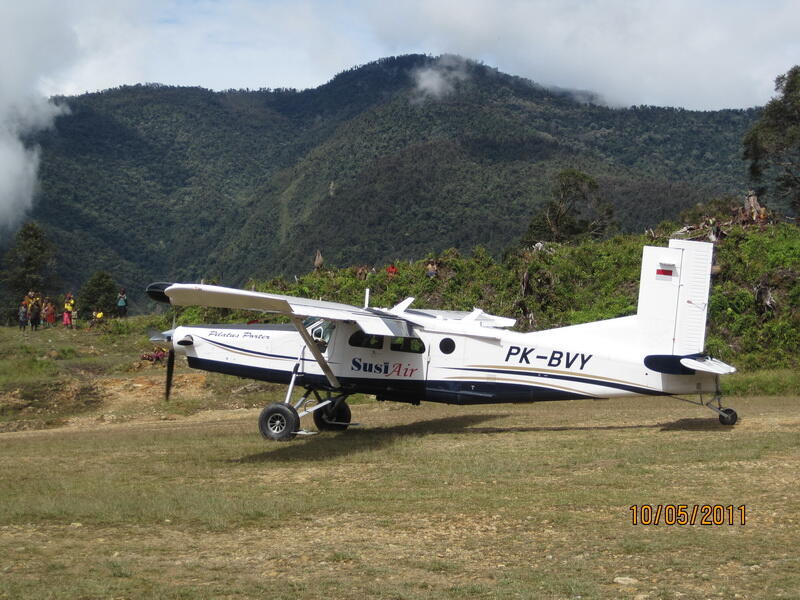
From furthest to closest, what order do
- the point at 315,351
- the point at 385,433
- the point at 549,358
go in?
the point at 385,433 < the point at 315,351 < the point at 549,358

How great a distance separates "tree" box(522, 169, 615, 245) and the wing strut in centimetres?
3888

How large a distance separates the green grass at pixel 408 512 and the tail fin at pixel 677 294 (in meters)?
1.41

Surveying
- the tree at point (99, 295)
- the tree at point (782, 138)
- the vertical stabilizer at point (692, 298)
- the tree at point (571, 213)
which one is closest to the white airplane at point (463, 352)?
the vertical stabilizer at point (692, 298)

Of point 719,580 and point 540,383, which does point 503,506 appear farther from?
point 540,383

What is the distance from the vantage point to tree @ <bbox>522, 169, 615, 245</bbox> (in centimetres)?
5316

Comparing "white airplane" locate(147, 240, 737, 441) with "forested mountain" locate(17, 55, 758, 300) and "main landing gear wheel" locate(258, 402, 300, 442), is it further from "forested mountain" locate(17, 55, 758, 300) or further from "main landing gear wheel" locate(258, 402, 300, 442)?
"forested mountain" locate(17, 55, 758, 300)

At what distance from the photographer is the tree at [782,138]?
44.3 m

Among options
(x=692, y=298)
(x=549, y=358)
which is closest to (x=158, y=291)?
(x=549, y=358)

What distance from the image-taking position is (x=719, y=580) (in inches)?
261

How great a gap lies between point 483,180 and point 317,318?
3325 inches
